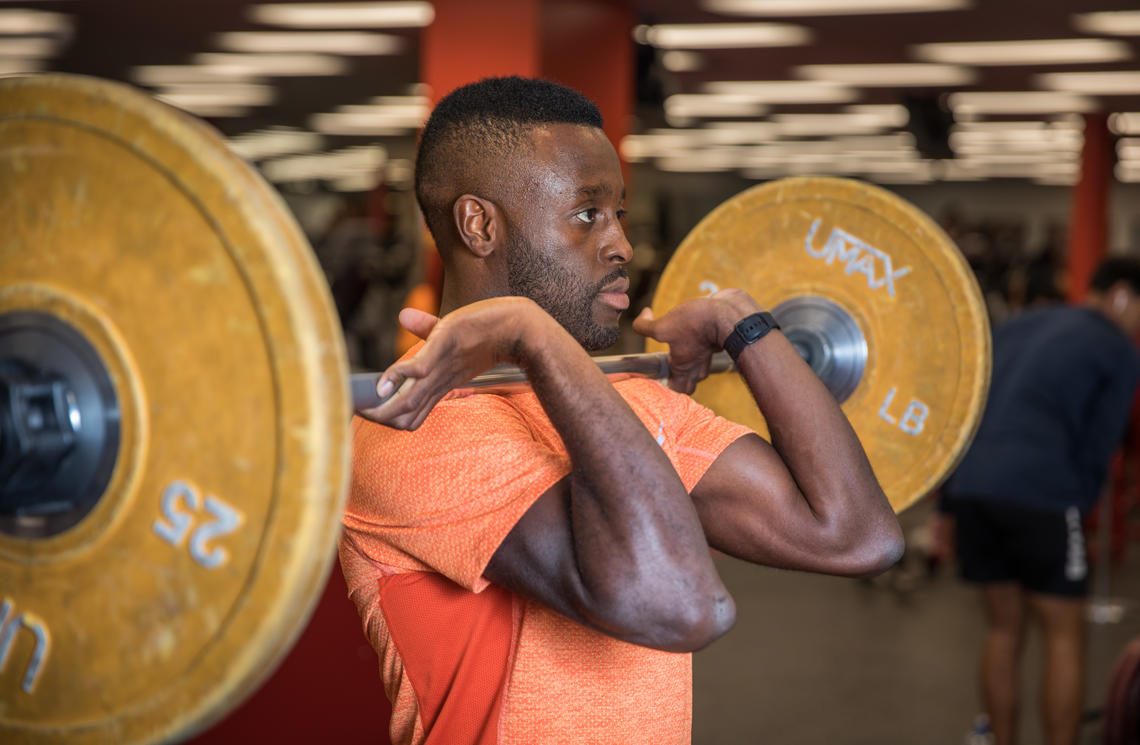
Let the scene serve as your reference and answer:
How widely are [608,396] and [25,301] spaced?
17.8 inches

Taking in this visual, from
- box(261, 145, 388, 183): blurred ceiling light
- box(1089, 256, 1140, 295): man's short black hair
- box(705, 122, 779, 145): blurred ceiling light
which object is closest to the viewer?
box(1089, 256, 1140, 295): man's short black hair

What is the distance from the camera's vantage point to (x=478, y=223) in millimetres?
1233

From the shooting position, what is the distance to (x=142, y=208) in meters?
0.70

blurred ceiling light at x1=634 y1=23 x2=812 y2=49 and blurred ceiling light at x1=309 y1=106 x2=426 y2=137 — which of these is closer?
blurred ceiling light at x1=634 y1=23 x2=812 y2=49

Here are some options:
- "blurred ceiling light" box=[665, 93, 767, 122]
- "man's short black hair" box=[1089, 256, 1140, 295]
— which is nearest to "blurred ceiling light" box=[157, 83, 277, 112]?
"blurred ceiling light" box=[665, 93, 767, 122]

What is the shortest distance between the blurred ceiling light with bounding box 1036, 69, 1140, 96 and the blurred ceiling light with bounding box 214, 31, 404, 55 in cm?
435

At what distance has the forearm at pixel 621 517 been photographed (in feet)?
3.12

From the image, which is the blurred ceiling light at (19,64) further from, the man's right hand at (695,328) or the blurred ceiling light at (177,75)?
the man's right hand at (695,328)

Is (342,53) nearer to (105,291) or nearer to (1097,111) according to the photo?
(1097,111)

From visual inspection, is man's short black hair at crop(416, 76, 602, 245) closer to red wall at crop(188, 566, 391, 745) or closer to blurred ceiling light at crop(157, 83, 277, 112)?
red wall at crop(188, 566, 391, 745)

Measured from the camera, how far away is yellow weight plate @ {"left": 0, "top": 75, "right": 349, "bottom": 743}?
670 millimetres

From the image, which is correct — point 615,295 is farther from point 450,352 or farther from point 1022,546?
point 1022,546

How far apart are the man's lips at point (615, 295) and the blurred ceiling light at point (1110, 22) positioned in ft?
18.3

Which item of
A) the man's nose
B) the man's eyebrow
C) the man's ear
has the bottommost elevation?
the man's nose
